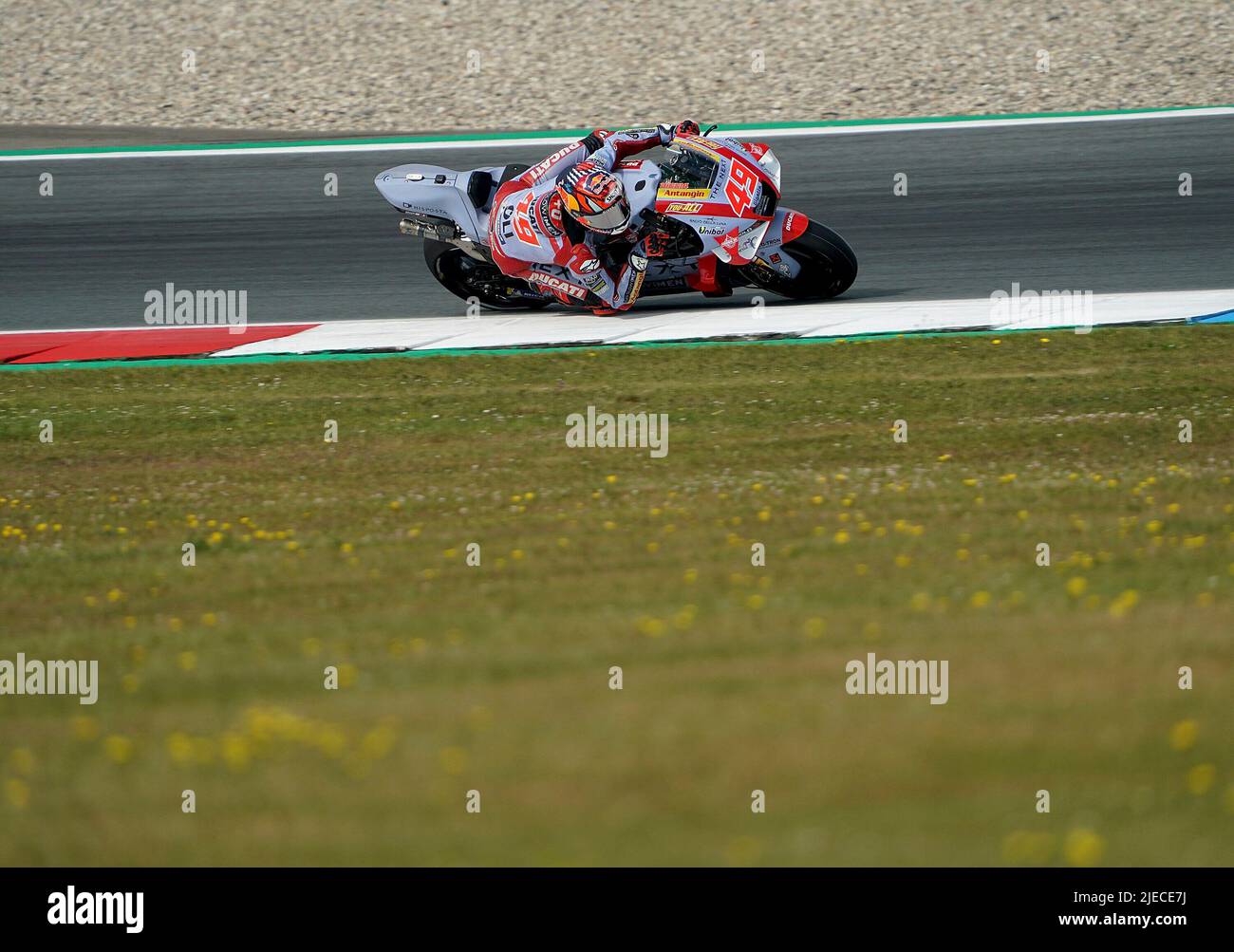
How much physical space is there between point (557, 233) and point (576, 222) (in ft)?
0.59

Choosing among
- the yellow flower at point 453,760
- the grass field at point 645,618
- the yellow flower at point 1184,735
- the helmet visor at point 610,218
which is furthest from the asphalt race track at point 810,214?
the yellow flower at point 453,760

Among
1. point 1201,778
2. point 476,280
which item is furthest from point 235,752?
point 476,280

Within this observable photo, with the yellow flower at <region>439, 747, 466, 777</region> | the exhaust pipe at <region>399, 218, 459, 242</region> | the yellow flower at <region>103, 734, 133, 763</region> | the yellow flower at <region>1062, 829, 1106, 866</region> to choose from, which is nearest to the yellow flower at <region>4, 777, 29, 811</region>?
the yellow flower at <region>103, 734, 133, 763</region>

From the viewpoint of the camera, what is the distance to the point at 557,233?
1126 centimetres

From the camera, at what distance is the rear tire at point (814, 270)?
11.6 metres

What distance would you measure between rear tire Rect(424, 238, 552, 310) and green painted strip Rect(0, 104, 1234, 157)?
512cm

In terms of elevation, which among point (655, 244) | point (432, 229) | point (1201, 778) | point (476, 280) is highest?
point (432, 229)

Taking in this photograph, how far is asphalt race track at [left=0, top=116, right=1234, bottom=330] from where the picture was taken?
41.2ft

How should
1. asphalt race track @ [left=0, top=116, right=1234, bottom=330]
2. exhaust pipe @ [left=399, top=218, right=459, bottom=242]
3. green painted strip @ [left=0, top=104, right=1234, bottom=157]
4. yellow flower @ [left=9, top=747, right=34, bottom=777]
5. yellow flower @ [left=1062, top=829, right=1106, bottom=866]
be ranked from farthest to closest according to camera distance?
green painted strip @ [left=0, top=104, right=1234, bottom=157], asphalt race track @ [left=0, top=116, right=1234, bottom=330], exhaust pipe @ [left=399, top=218, right=459, bottom=242], yellow flower @ [left=9, top=747, right=34, bottom=777], yellow flower @ [left=1062, top=829, right=1106, bottom=866]

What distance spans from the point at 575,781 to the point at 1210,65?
1637 centimetres

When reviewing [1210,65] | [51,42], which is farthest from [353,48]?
[1210,65]

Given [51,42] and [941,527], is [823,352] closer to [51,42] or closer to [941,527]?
[941,527]

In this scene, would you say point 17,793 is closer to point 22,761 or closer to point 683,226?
point 22,761

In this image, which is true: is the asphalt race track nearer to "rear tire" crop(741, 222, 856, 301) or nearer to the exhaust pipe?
"rear tire" crop(741, 222, 856, 301)
